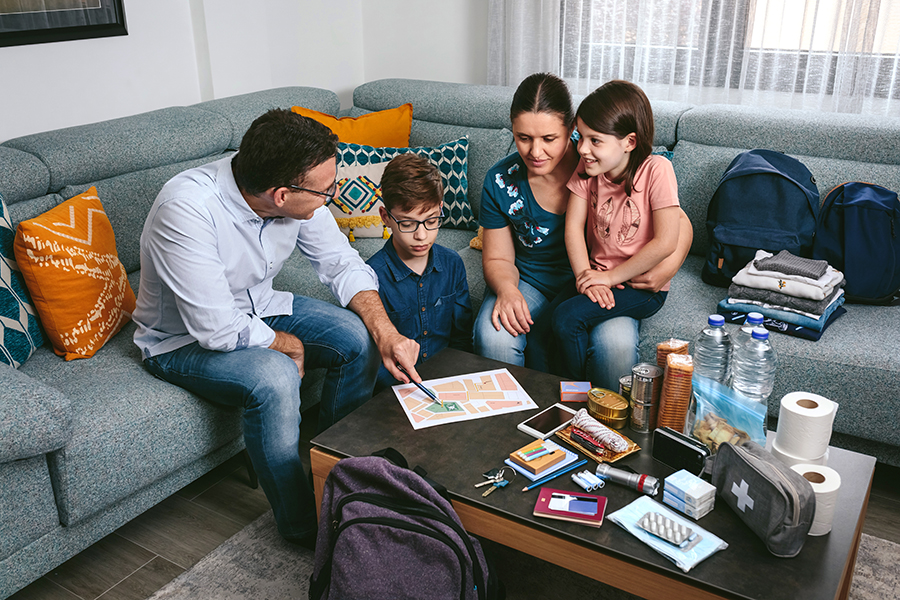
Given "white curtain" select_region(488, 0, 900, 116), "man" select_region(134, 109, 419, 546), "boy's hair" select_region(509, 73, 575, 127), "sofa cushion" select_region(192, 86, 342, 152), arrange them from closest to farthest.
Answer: "man" select_region(134, 109, 419, 546) → "boy's hair" select_region(509, 73, 575, 127) → "sofa cushion" select_region(192, 86, 342, 152) → "white curtain" select_region(488, 0, 900, 116)

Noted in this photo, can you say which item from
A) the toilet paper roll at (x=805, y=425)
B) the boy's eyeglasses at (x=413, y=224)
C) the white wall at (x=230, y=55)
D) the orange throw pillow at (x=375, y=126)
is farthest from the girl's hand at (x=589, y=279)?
the white wall at (x=230, y=55)

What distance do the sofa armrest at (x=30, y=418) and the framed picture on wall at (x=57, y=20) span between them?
1.46 meters

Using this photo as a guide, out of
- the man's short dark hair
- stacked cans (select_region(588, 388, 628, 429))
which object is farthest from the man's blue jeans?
stacked cans (select_region(588, 388, 628, 429))

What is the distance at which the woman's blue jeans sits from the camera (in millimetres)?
1894

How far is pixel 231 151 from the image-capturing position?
8.58 feet

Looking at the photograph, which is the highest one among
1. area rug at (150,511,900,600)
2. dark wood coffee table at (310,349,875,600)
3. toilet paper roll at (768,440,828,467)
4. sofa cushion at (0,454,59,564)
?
toilet paper roll at (768,440,828,467)

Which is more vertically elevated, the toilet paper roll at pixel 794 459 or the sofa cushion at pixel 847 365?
the toilet paper roll at pixel 794 459

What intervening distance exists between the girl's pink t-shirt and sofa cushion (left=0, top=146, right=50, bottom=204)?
4.97ft

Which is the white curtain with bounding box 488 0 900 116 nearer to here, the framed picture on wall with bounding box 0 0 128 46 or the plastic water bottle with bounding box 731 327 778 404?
the framed picture on wall with bounding box 0 0 128 46

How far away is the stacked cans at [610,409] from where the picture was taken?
146 centimetres

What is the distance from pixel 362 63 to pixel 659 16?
1.64 metres

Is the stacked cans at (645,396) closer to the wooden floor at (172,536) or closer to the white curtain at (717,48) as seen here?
the wooden floor at (172,536)

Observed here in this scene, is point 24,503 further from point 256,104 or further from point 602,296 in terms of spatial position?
point 256,104

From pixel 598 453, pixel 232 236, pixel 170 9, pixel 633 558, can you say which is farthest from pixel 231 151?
pixel 633 558
